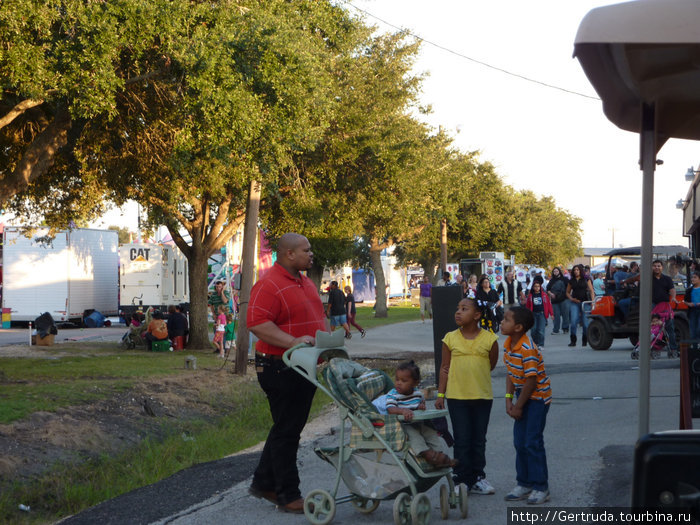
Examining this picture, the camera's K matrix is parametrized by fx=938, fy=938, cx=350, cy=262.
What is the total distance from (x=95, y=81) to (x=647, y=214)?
8.81 m

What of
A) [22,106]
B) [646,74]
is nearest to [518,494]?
[646,74]

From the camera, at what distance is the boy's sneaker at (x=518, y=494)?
21.2ft

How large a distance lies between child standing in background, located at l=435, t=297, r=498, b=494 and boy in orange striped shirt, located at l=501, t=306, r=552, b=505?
0.18 meters

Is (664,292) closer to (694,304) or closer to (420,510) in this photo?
(694,304)

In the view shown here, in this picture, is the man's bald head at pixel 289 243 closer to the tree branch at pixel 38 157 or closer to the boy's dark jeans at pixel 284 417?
the boy's dark jeans at pixel 284 417

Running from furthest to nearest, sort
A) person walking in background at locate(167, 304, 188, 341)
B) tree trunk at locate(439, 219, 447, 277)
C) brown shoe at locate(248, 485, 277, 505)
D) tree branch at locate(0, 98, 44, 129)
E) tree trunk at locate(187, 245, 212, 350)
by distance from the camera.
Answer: tree trunk at locate(439, 219, 447, 277) → tree trunk at locate(187, 245, 212, 350) → person walking in background at locate(167, 304, 188, 341) → tree branch at locate(0, 98, 44, 129) → brown shoe at locate(248, 485, 277, 505)

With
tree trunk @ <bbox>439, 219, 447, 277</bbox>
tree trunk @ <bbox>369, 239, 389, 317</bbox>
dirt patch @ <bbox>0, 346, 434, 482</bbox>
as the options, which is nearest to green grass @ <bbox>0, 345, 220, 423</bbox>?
dirt patch @ <bbox>0, 346, 434, 482</bbox>

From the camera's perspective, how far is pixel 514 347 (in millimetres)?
6391

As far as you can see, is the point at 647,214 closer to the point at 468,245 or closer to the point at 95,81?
the point at 95,81

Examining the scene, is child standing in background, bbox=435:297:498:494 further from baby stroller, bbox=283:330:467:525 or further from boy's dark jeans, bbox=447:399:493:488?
baby stroller, bbox=283:330:467:525

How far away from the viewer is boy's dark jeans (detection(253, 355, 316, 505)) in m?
6.38

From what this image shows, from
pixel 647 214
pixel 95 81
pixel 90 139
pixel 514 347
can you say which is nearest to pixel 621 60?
pixel 647 214

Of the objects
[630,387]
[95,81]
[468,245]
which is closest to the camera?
[95,81]

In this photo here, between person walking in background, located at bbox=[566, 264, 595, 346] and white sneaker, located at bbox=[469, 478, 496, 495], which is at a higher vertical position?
person walking in background, located at bbox=[566, 264, 595, 346]
